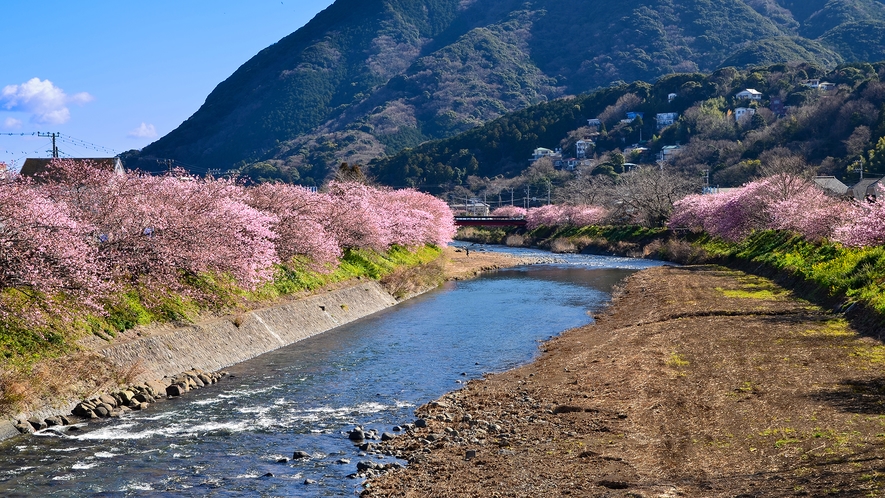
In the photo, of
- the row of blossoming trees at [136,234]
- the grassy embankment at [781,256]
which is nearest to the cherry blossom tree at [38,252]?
the row of blossoming trees at [136,234]

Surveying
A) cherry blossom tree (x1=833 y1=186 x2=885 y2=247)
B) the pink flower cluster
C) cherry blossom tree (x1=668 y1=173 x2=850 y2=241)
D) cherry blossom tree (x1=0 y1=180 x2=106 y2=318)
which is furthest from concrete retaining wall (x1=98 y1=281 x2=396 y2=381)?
the pink flower cluster

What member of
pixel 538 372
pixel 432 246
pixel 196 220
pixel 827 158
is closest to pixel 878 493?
pixel 538 372

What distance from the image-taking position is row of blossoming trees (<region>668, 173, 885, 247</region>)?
144 feet

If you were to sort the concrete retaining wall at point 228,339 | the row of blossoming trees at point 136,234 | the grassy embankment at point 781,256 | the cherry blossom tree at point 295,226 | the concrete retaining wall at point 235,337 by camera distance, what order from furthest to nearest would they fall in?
the cherry blossom tree at point 295,226
the grassy embankment at point 781,256
the concrete retaining wall at point 235,337
the concrete retaining wall at point 228,339
the row of blossoming trees at point 136,234

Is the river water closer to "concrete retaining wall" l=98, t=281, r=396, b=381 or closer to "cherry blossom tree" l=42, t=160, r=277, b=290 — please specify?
"concrete retaining wall" l=98, t=281, r=396, b=381

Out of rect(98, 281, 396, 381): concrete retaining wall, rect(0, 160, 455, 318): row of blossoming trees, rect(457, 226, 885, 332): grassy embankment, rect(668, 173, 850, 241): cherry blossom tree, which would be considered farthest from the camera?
rect(668, 173, 850, 241): cherry blossom tree

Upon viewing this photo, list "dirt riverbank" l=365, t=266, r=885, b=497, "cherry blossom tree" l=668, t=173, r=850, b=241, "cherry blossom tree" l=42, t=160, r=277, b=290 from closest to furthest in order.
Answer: "dirt riverbank" l=365, t=266, r=885, b=497 < "cherry blossom tree" l=42, t=160, r=277, b=290 < "cherry blossom tree" l=668, t=173, r=850, b=241

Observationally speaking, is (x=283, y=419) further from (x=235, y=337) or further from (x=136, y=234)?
(x=136, y=234)

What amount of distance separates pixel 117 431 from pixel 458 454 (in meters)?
8.89

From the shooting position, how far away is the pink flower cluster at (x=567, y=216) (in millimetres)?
131125

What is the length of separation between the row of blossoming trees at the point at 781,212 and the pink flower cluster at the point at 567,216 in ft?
95.1

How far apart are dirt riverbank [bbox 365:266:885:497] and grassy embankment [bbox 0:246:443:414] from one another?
385 inches

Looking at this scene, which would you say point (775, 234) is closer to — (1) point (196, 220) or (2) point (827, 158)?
(1) point (196, 220)

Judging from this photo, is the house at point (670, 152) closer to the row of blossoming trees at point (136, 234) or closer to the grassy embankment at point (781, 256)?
the grassy embankment at point (781, 256)
